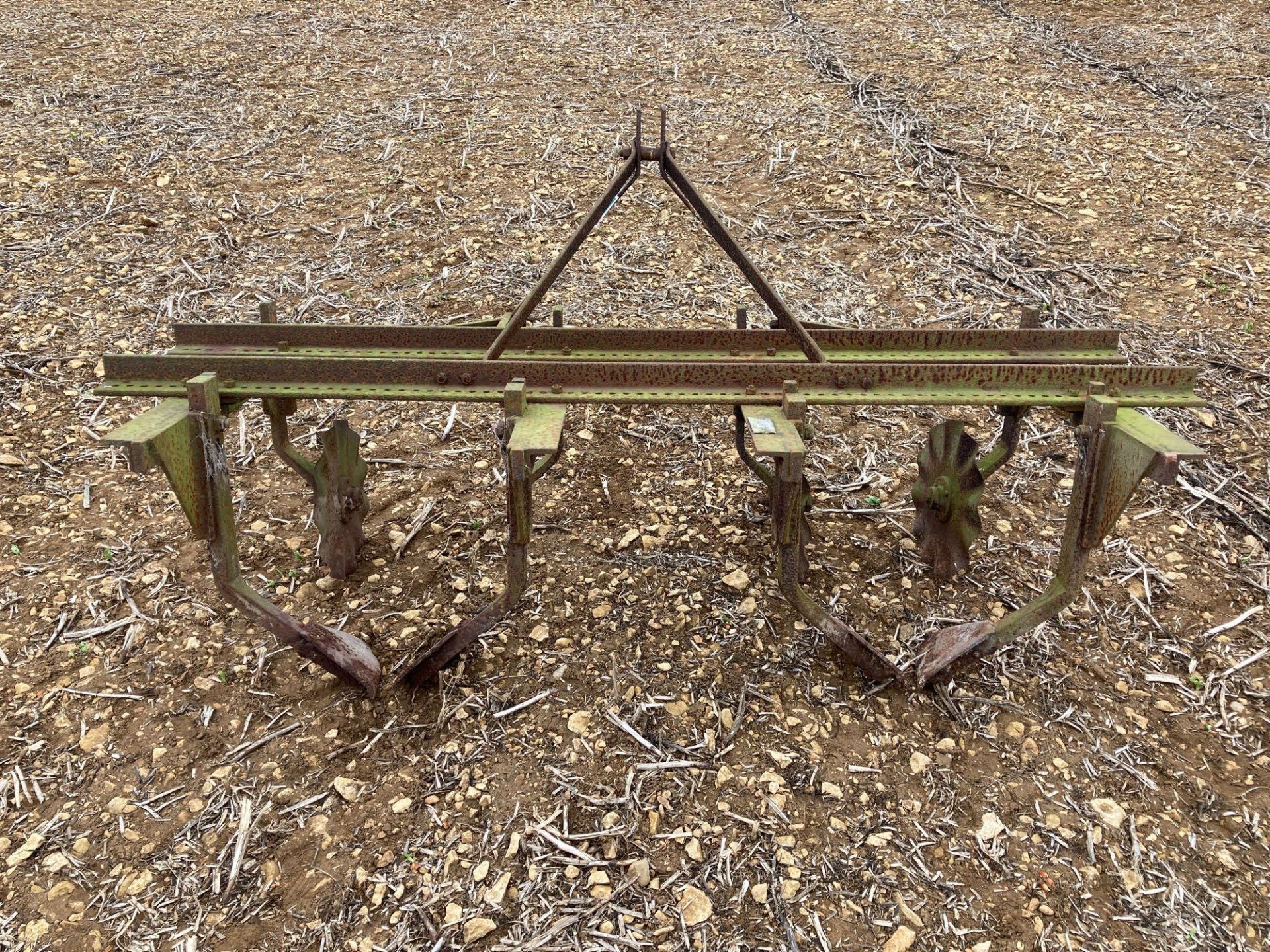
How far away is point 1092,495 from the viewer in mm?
3000

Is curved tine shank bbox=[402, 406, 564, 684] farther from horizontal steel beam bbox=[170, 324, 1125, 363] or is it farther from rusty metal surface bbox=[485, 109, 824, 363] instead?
horizontal steel beam bbox=[170, 324, 1125, 363]

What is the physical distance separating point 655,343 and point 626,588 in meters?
1.06

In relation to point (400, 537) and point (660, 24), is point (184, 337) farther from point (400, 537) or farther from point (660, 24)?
point (660, 24)

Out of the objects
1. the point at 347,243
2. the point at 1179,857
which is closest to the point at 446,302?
the point at 347,243

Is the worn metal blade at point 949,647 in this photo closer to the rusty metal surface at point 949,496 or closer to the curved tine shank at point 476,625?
the rusty metal surface at point 949,496

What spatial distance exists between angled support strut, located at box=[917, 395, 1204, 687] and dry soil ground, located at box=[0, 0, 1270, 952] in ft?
0.74

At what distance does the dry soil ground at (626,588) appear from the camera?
8.75ft

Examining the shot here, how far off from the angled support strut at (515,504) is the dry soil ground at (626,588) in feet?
0.61

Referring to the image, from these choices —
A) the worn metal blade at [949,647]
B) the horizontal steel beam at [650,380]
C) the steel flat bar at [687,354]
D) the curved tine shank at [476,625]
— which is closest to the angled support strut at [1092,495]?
the worn metal blade at [949,647]

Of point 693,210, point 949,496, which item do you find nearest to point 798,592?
point 949,496

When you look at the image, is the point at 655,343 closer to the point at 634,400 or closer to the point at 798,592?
the point at 634,400

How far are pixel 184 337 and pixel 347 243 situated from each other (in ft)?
10.8

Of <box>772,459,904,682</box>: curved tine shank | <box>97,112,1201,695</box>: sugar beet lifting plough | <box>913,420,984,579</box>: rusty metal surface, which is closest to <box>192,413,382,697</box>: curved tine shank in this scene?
<box>97,112,1201,695</box>: sugar beet lifting plough

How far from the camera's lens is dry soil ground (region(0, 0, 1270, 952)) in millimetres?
2668
